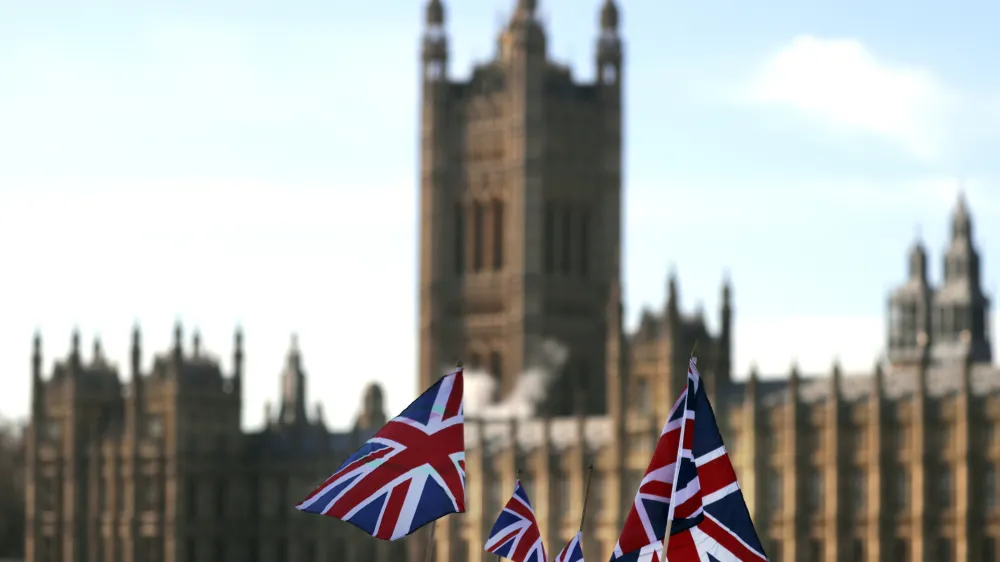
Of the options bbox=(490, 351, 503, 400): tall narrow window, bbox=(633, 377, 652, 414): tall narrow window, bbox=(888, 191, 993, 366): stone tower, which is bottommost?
bbox=(633, 377, 652, 414): tall narrow window

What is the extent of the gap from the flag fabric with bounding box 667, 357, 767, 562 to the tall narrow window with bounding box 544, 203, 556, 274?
11238 centimetres

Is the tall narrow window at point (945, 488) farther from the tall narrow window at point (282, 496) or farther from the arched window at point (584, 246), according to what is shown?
the arched window at point (584, 246)

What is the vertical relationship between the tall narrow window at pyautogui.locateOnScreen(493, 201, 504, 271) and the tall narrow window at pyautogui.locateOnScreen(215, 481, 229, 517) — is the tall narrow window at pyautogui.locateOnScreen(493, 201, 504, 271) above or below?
above

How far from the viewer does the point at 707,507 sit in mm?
31234

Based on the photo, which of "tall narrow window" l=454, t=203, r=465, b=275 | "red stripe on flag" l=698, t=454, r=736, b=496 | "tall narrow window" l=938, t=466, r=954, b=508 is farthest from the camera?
"tall narrow window" l=454, t=203, r=465, b=275

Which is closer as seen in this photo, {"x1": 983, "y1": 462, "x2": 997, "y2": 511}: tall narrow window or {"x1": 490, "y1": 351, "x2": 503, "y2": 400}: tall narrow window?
{"x1": 983, "y1": 462, "x2": 997, "y2": 511}: tall narrow window

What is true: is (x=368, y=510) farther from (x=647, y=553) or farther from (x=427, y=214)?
(x=427, y=214)

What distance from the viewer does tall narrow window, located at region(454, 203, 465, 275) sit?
481 ft

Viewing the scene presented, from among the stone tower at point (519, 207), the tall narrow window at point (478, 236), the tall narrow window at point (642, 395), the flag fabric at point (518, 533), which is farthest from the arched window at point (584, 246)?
the flag fabric at point (518, 533)

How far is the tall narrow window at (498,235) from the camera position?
14525 centimetres

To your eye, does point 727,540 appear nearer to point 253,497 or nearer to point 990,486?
point 990,486

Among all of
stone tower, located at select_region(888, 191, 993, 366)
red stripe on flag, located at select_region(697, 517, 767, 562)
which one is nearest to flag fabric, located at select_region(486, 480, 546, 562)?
red stripe on flag, located at select_region(697, 517, 767, 562)

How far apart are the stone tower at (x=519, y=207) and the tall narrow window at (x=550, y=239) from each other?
9 cm

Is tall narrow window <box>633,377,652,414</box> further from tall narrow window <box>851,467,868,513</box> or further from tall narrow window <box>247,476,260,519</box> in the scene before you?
tall narrow window <box>247,476,260,519</box>
